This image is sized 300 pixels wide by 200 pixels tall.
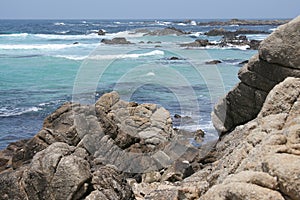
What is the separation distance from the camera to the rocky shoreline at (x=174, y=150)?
13.8 feet

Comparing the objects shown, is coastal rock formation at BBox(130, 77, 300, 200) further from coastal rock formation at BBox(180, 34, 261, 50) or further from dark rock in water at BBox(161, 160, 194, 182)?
coastal rock formation at BBox(180, 34, 261, 50)

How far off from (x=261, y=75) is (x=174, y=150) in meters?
4.53

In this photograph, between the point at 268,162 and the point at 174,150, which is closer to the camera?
the point at 268,162

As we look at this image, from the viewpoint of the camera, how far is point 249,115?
36.3 ft

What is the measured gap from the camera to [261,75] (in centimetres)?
1028

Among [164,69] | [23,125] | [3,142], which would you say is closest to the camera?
[3,142]

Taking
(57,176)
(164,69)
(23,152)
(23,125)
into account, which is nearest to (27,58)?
(164,69)

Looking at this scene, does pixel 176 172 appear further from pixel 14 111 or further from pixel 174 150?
pixel 14 111

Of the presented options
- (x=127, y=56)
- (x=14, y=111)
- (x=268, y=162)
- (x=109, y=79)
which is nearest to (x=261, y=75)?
(x=268, y=162)

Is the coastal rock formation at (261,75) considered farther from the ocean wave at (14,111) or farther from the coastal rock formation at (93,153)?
the ocean wave at (14,111)

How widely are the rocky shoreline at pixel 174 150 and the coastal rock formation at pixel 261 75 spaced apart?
23 mm

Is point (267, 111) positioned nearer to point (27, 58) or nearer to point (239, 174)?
point (239, 174)

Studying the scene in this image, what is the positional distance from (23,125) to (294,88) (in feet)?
44.5

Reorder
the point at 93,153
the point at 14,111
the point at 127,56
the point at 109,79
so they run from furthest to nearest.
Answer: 1. the point at 127,56
2. the point at 109,79
3. the point at 14,111
4. the point at 93,153
